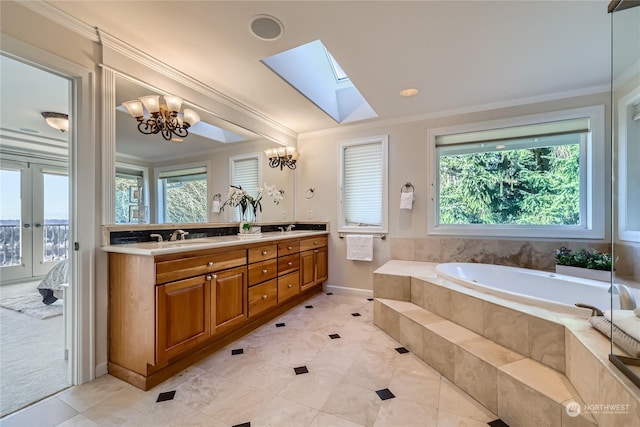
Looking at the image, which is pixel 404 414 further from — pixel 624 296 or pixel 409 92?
pixel 409 92

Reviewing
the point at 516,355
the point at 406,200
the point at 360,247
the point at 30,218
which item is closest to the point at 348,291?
the point at 360,247

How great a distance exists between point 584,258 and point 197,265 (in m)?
3.33

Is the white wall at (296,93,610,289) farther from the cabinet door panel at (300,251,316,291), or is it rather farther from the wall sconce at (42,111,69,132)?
the wall sconce at (42,111,69,132)

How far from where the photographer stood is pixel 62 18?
162cm

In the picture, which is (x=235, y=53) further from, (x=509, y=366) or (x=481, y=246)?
(x=481, y=246)

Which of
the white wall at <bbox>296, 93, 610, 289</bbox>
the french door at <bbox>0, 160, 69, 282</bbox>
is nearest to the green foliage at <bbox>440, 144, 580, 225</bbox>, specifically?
the white wall at <bbox>296, 93, 610, 289</bbox>

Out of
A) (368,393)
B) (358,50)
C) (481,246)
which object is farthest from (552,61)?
(368,393)

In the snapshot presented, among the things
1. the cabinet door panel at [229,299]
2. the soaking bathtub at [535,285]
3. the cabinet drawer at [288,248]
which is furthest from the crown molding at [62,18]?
the soaking bathtub at [535,285]

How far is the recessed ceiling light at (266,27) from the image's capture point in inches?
66.4

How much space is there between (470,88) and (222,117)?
8.28 feet

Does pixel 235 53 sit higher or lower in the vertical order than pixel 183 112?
higher

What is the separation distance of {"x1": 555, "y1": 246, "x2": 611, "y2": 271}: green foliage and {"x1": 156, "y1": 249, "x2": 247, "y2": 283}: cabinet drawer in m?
2.99

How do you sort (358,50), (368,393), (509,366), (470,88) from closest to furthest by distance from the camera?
1. (509,366)
2. (368,393)
3. (358,50)
4. (470,88)

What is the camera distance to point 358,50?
79.0 inches
